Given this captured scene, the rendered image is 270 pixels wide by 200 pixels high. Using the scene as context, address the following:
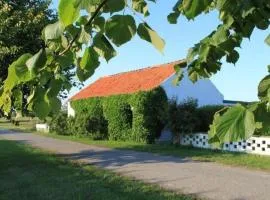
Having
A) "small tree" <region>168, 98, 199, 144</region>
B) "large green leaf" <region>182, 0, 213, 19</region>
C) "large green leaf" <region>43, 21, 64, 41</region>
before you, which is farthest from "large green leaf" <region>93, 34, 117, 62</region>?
"small tree" <region>168, 98, 199, 144</region>

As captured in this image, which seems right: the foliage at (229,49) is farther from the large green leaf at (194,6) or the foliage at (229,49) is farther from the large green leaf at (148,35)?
the large green leaf at (148,35)

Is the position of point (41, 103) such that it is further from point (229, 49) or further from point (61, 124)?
point (61, 124)

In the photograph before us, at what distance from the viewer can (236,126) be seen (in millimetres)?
1775

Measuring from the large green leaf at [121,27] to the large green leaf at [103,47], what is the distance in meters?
0.06

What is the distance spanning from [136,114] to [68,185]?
17996 millimetres

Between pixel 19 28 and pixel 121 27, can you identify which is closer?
pixel 121 27

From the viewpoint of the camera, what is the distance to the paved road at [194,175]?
12.2 metres

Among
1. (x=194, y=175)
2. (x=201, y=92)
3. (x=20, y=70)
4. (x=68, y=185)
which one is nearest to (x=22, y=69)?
(x=20, y=70)

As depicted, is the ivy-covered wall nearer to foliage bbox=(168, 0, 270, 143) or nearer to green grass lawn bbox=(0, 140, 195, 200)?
green grass lawn bbox=(0, 140, 195, 200)

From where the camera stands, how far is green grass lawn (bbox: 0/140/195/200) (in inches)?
455

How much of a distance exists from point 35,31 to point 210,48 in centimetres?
1512

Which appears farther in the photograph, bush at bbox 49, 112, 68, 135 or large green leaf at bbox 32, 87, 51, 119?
bush at bbox 49, 112, 68, 135

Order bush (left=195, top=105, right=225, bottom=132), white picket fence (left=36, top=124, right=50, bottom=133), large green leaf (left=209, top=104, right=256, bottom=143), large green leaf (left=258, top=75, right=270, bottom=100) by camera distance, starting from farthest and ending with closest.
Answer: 1. white picket fence (left=36, top=124, right=50, bottom=133)
2. bush (left=195, top=105, right=225, bottom=132)
3. large green leaf (left=258, top=75, right=270, bottom=100)
4. large green leaf (left=209, top=104, right=256, bottom=143)

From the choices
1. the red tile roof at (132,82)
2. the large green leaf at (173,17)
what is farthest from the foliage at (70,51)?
the red tile roof at (132,82)
